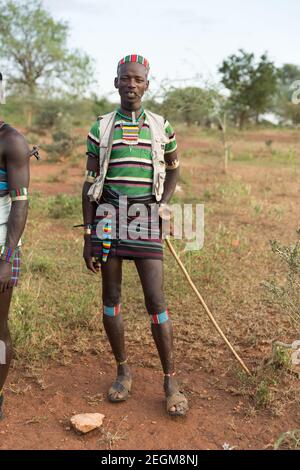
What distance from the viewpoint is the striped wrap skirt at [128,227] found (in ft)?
8.37

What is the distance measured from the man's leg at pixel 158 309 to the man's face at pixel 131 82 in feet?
2.57

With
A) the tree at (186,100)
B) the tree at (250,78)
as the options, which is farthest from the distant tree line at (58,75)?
the tree at (186,100)

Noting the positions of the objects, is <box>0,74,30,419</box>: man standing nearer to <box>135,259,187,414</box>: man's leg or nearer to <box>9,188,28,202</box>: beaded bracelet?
<box>9,188,28,202</box>: beaded bracelet

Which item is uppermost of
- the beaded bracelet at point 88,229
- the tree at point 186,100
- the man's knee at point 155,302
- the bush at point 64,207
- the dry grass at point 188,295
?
the tree at point 186,100

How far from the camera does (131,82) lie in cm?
243

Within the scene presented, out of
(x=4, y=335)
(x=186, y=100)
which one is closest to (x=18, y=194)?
(x=4, y=335)

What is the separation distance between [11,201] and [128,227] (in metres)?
0.59

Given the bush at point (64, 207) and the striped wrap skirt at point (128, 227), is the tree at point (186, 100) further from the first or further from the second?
the striped wrap skirt at point (128, 227)

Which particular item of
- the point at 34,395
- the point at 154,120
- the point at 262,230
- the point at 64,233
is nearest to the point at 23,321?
the point at 34,395

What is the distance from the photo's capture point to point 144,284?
2.57m

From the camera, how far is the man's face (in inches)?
95.6

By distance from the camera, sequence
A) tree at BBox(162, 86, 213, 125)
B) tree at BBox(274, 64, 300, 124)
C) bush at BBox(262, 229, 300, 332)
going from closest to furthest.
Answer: bush at BBox(262, 229, 300, 332) → tree at BBox(162, 86, 213, 125) → tree at BBox(274, 64, 300, 124)

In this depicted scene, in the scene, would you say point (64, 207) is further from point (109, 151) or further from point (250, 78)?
point (250, 78)

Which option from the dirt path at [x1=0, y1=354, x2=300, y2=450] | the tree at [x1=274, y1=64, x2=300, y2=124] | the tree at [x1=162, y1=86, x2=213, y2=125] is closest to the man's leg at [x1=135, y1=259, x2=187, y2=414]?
the dirt path at [x1=0, y1=354, x2=300, y2=450]
